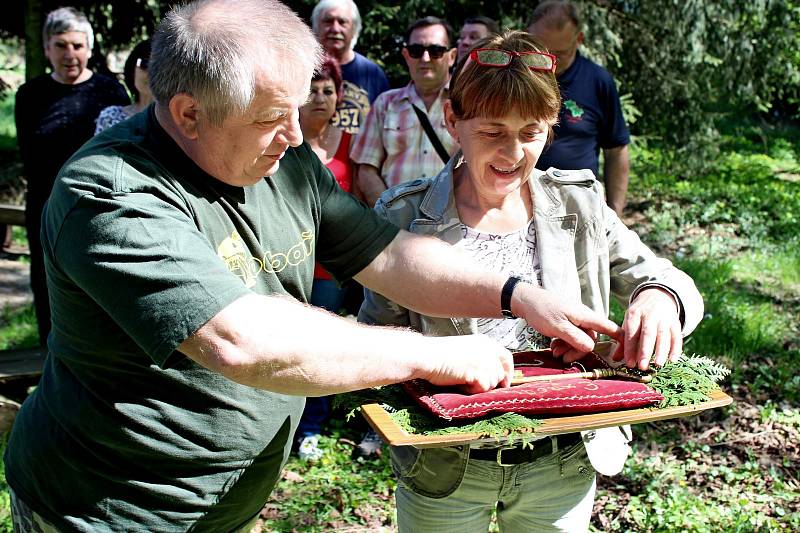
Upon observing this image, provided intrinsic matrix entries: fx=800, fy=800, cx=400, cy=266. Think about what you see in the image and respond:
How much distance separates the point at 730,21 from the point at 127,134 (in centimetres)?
827

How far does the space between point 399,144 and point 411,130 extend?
105 millimetres

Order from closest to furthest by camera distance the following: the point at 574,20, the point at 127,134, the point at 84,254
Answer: the point at 84,254, the point at 127,134, the point at 574,20

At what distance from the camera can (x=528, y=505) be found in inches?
88.0

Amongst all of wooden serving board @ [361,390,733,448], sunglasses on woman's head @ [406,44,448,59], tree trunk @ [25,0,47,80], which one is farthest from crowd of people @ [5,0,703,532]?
tree trunk @ [25,0,47,80]

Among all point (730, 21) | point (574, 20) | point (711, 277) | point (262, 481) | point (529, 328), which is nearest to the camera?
A: point (262, 481)

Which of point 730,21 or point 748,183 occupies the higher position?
point 730,21

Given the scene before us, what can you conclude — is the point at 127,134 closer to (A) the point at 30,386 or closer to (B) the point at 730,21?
(A) the point at 30,386

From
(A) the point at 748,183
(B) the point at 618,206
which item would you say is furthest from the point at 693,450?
(A) the point at 748,183

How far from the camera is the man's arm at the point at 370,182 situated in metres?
4.50

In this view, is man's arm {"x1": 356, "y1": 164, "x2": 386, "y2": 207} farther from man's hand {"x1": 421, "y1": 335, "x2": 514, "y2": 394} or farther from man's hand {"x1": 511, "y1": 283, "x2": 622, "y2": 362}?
man's hand {"x1": 421, "y1": 335, "x2": 514, "y2": 394}

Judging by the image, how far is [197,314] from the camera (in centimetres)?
151

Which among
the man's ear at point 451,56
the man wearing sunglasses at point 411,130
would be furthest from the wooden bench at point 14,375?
the man's ear at point 451,56

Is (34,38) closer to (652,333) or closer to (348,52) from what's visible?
(348,52)

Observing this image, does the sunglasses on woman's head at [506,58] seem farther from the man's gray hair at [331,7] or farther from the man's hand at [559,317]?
the man's gray hair at [331,7]
